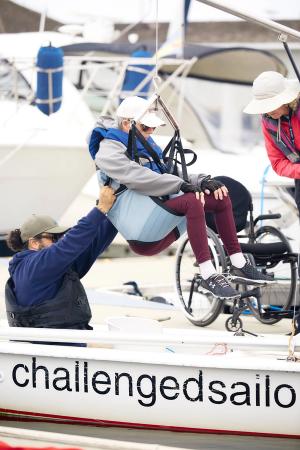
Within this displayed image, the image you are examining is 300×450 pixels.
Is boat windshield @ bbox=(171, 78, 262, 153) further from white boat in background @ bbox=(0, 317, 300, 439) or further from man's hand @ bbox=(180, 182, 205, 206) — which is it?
white boat in background @ bbox=(0, 317, 300, 439)

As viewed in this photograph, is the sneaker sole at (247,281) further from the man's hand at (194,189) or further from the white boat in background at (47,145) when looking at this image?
the white boat in background at (47,145)

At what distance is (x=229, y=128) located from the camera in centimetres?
3219

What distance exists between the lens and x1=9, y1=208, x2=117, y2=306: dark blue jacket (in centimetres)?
590

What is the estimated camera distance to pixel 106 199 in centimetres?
609

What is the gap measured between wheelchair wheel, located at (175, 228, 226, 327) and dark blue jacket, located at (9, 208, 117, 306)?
1.02 meters

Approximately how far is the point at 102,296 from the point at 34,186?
169 inches

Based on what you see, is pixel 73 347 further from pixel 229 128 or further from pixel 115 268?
pixel 229 128

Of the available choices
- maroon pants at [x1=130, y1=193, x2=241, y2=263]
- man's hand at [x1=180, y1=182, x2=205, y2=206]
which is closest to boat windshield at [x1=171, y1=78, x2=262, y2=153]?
maroon pants at [x1=130, y1=193, x2=241, y2=263]

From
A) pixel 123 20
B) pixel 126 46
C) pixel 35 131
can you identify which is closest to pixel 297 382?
pixel 35 131

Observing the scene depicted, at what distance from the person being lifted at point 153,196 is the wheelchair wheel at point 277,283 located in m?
1.27

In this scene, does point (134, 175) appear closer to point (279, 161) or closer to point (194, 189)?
point (194, 189)

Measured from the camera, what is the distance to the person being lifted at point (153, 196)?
6.08 meters

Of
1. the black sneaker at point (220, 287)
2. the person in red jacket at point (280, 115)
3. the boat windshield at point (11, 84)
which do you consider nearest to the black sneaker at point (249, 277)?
the black sneaker at point (220, 287)

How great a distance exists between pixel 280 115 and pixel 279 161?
30cm
